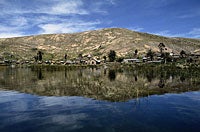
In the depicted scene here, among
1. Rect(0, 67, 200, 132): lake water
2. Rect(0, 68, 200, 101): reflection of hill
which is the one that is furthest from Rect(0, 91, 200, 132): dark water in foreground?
Rect(0, 68, 200, 101): reflection of hill

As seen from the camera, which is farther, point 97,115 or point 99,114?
point 99,114

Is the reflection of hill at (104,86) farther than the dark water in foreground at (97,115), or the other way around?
the reflection of hill at (104,86)

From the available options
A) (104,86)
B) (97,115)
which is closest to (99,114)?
(97,115)

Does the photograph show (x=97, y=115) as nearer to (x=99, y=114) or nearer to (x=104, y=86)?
(x=99, y=114)

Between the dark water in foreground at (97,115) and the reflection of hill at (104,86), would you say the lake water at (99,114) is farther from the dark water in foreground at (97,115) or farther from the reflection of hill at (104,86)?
the reflection of hill at (104,86)

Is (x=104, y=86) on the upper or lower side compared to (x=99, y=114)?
upper

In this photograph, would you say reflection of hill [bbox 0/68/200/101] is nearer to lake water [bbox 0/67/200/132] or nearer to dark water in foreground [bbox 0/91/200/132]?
lake water [bbox 0/67/200/132]

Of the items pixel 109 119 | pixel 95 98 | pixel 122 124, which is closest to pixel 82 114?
pixel 109 119

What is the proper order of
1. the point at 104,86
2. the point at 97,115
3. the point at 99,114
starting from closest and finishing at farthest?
1. the point at 97,115
2. the point at 99,114
3. the point at 104,86

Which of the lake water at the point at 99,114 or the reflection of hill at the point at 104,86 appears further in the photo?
the reflection of hill at the point at 104,86

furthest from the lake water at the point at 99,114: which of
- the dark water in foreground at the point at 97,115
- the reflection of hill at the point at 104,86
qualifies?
the reflection of hill at the point at 104,86

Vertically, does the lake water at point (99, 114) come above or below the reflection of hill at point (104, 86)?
below

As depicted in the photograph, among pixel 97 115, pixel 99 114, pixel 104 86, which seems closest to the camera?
pixel 97 115

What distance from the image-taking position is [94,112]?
2316 centimetres
